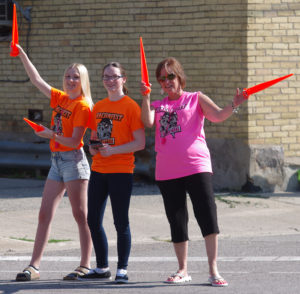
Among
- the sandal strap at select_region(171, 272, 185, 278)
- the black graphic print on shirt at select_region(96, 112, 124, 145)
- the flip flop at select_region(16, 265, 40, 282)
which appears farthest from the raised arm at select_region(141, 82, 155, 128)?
the flip flop at select_region(16, 265, 40, 282)

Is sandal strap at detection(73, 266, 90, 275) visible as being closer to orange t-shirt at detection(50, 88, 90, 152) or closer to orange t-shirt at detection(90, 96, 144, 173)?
orange t-shirt at detection(90, 96, 144, 173)

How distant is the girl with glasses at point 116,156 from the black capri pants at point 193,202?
330mm

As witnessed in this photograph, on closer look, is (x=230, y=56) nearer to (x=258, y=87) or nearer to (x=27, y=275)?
(x=258, y=87)

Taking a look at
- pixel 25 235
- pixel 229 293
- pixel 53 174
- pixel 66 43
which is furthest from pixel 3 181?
pixel 229 293

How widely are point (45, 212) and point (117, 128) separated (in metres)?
0.94

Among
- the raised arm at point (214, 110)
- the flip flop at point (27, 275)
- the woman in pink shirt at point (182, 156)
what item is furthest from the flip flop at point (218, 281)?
the flip flop at point (27, 275)

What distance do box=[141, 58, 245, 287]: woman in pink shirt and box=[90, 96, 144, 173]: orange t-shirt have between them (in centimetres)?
13

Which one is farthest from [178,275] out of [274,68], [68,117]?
[274,68]

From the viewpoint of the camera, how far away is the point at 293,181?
41.2ft

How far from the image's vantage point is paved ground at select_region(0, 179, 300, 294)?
21.1 ft

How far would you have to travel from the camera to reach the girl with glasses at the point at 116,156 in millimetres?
6418

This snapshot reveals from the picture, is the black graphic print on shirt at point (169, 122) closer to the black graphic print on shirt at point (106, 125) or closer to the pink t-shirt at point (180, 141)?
the pink t-shirt at point (180, 141)

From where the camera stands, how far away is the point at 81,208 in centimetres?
670

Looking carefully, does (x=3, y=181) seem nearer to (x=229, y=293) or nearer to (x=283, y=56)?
(x=283, y=56)
